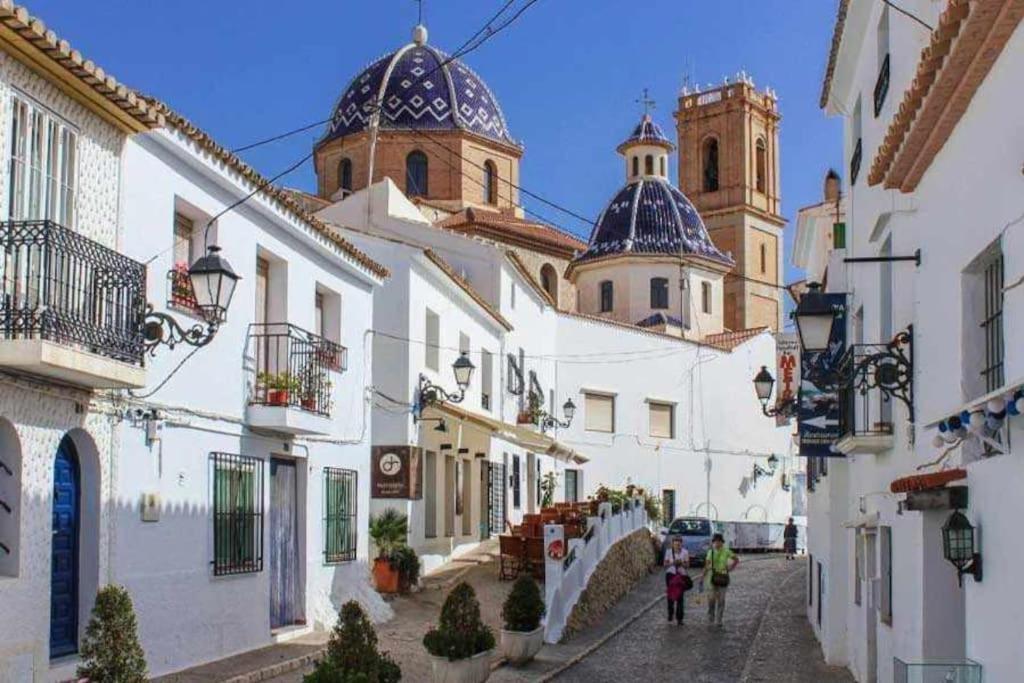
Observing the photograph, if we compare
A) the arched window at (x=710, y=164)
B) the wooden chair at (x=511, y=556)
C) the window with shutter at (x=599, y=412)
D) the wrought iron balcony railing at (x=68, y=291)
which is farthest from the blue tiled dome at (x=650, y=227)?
the wrought iron balcony railing at (x=68, y=291)

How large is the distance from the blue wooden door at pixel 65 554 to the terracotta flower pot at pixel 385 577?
392 inches

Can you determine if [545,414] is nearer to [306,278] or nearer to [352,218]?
[352,218]

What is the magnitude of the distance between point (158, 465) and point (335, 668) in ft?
14.1

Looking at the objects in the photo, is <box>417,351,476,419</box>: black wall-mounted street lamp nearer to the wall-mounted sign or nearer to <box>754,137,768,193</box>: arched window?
the wall-mounted sign

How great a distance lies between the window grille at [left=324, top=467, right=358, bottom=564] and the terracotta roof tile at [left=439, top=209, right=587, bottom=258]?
23960 mm

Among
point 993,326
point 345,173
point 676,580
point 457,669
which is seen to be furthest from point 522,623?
point 345,173

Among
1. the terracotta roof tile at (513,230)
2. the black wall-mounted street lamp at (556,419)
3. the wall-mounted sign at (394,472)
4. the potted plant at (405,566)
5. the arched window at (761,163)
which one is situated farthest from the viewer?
the arched window at (761,163)

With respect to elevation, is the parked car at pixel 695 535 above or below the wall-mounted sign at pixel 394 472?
below

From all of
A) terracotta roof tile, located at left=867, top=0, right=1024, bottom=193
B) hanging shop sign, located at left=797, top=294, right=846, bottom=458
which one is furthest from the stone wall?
terracotta roof tile, located at left=867, top=0, right=1024, bottom=193

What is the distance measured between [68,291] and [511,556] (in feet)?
47.9

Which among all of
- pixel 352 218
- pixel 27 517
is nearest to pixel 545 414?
pixel 352 218

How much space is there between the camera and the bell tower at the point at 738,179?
217ft

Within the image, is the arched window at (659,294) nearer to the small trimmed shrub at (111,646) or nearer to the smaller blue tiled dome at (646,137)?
the smaller blue tiled dome at (646,137)

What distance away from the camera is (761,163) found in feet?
228
